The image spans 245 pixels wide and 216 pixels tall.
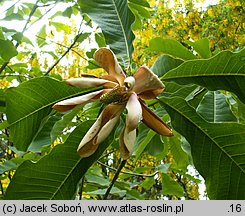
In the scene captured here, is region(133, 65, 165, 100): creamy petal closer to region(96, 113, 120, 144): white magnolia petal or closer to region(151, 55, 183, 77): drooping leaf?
region(96, 113, 120, 144): white magnolia petal

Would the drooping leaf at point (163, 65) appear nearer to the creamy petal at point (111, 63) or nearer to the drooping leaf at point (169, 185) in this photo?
the creamy petal at point (111, 63)

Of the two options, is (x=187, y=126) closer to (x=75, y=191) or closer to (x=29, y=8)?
(x=75, y=191)

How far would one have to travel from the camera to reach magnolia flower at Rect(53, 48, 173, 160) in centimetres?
71

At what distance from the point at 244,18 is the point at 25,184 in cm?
422

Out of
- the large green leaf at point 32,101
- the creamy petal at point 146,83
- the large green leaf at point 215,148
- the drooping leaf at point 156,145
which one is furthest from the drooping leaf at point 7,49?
the creamy petal at point 146,83

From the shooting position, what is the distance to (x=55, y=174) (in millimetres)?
906

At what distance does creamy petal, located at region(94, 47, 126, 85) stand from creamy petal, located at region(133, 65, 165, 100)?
35 millimetres

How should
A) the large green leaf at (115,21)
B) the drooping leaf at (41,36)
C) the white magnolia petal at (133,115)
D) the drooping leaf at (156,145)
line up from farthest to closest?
the drooping leaf at (41,36) < the drooping leaf at (156,145) < the large green leaf at (115,21) < the white magnolia petal at (133,115)

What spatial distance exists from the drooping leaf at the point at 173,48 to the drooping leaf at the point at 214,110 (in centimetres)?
13

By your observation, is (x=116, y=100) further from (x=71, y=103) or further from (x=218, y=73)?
(x=218, y=73)

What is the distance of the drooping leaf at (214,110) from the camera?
1.10 meters

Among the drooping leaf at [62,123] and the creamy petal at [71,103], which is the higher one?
the creamy petal at [71,103]

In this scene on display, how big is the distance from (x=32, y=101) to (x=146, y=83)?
283 millimetres

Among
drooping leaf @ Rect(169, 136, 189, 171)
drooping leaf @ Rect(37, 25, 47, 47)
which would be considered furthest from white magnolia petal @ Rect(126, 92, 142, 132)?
drooping leaf @ Rect(37, 25, 47, 47)
